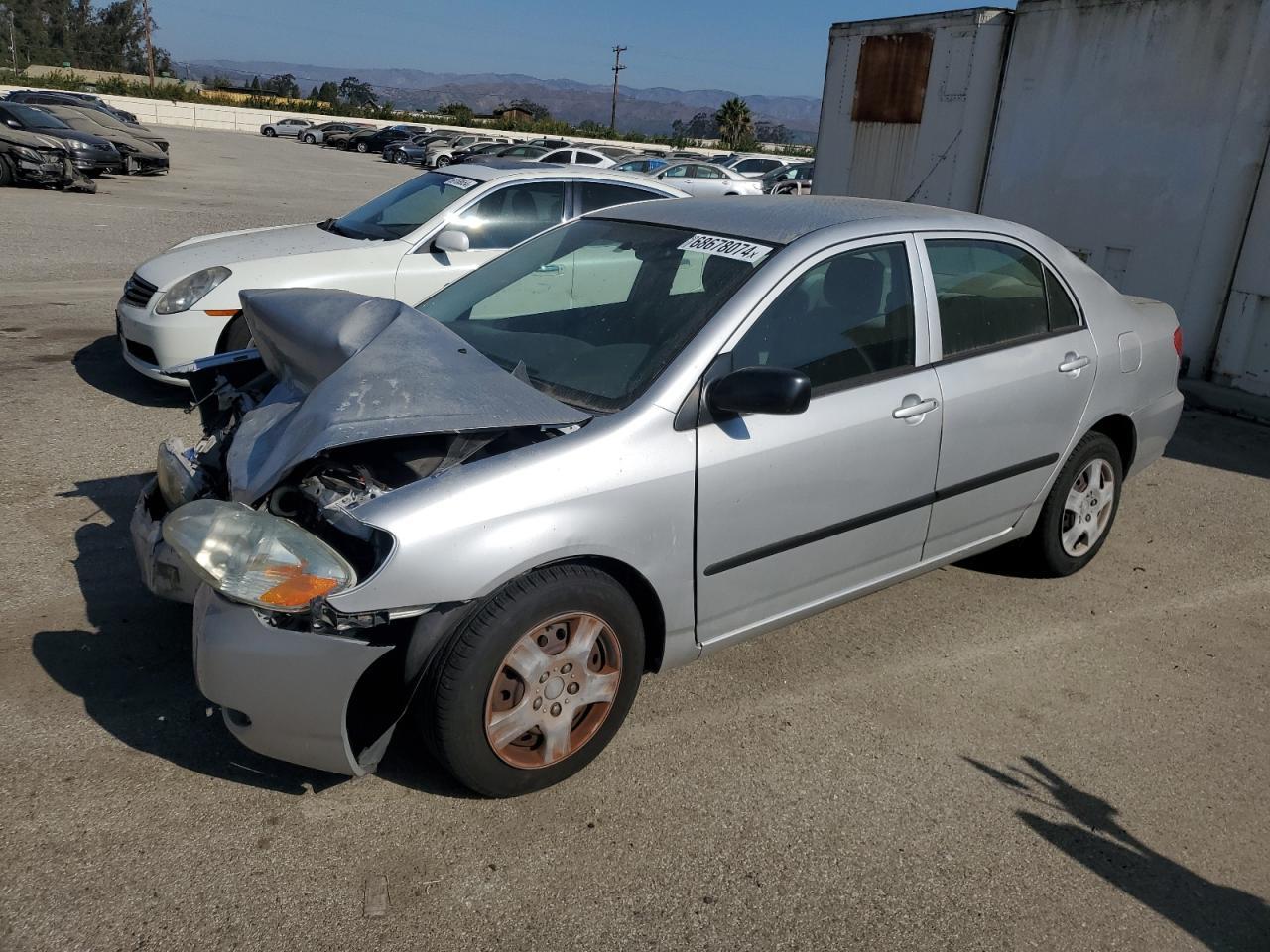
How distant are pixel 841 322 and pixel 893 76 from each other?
7.96 m

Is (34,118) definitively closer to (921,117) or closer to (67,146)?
(67,146)

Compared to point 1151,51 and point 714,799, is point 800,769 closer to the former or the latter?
point 714,799

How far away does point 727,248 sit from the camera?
11.8ft

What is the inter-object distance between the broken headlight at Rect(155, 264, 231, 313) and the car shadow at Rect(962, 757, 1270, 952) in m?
5.26

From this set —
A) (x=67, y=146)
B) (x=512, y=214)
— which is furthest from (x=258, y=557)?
(x=67, y=146)

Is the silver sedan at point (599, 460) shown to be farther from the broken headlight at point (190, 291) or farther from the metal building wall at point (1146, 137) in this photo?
the metal building wall at point (1146, 137)

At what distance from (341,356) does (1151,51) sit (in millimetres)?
7702

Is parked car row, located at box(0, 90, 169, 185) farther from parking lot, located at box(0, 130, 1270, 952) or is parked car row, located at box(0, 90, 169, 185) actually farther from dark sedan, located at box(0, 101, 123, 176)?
parking lot, located at box(0, 130, 1270, 952)

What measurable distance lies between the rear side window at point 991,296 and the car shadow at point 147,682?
97.1 inches

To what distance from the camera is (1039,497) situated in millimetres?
4355

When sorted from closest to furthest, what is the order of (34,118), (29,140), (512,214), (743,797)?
(743,797) → (512,214) → (29,140) → (34,118)

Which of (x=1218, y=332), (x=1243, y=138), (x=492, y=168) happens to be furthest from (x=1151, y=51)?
(x=492, y=168)

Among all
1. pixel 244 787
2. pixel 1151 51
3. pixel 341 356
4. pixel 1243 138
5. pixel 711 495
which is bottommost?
pixel 244 787

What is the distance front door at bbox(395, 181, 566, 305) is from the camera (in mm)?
6781
